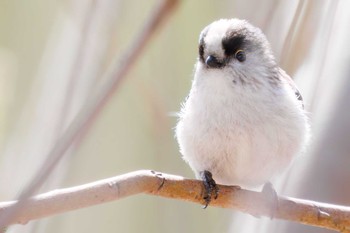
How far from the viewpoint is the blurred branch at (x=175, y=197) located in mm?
1072

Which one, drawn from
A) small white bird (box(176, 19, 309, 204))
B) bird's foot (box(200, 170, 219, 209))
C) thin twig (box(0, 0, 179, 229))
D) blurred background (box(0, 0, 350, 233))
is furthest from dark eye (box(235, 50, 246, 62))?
thin twig (box(0, 0, 179, 229))

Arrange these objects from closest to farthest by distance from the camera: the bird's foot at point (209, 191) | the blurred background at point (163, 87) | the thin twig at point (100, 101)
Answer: the thin twig at point (100, 101) → the blurred background at point (163, 87) → the bird's foot at point (209, 191)

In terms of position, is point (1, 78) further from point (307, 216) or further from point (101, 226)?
point (101, 226)

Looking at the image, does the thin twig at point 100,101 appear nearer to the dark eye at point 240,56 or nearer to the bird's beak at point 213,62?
the bird's beak at point 213,62

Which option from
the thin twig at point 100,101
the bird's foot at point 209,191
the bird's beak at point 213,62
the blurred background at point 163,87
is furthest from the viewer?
the bird's beak at point 213,62

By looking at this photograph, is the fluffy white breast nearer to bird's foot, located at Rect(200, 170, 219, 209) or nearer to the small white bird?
the small white bird

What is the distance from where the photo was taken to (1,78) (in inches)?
39.7

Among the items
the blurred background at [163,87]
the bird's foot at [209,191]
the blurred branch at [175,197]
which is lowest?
the bird's foot at [209,191]

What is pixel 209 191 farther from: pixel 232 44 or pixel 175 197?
pixel 232 44

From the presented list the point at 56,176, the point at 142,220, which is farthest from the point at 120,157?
the point at 56,176

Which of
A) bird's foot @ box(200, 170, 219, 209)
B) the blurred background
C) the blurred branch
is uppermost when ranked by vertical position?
the blurred background

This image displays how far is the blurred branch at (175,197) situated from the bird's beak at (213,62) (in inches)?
13.3

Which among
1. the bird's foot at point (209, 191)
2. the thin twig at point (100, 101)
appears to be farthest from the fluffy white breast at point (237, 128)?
the thin twig at point (100, 101)

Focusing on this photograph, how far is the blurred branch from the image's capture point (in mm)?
1072
